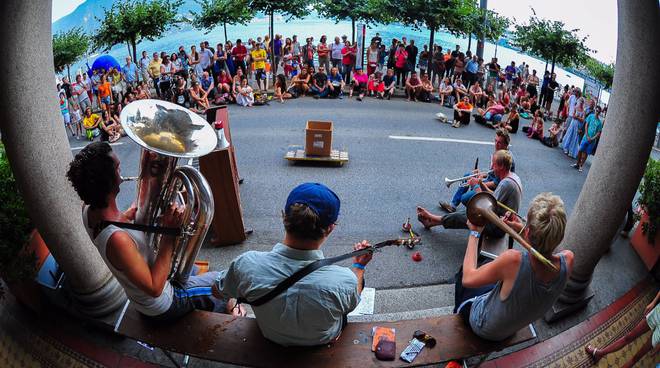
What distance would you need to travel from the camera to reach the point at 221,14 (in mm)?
15562

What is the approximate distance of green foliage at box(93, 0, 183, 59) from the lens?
46.9 ft

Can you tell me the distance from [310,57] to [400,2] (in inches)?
130

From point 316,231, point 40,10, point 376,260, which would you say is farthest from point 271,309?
point 376,260

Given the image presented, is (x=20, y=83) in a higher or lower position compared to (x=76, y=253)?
higher

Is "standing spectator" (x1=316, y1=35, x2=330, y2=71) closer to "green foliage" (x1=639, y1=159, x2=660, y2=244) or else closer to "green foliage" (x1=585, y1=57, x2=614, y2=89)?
"green foliage" (x1=585, y1=57, x2=614, y2=89)

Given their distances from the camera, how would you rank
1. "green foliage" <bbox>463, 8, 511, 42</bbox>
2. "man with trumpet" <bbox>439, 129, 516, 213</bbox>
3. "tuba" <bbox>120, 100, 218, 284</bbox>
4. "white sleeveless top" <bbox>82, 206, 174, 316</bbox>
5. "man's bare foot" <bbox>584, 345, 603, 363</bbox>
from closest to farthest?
"white sleeveless top" <bbox>82, 206, 174, 316</bbox>
"tuba" <bbox>120, 100, 218, 284</bbox>
"man's bare foot" <bbox>584, 345, 603, 363</bbox>
"man with trumpet" <bbox>439, 129, 516, 213</bbox>
"green foliage" <bbox>463, 8, 511, 42</bbox>

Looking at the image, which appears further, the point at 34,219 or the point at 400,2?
the point at 400,2

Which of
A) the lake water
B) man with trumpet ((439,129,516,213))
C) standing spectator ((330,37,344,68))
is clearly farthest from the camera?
the lake water

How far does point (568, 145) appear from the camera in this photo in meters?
11.2

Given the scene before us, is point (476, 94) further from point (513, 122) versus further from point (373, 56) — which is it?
point (373, 56)

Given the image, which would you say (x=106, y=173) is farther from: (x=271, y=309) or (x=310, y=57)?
(x=310, y=57)

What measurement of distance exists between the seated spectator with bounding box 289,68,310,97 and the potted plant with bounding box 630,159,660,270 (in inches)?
407

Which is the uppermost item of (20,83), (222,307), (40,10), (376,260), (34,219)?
(40,10)

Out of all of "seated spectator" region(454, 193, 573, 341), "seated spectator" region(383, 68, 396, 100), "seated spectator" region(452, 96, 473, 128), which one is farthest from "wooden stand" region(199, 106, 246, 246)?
"seated spectator" region(383, 68, 396, 100)
